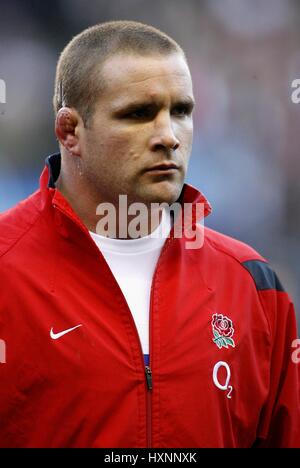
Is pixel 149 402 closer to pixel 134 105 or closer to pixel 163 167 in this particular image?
pixel 163 167

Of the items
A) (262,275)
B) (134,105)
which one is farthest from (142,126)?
(262,275)

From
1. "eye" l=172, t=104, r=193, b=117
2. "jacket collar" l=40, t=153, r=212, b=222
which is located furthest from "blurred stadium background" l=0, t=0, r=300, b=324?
"eye" l=172, t=104, r=193, b=117

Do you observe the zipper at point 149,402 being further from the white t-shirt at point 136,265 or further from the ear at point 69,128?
the ear at point 69,128

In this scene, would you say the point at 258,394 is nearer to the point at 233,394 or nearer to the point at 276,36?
the point at 233,394

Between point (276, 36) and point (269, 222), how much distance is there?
135cm

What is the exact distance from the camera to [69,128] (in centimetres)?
216

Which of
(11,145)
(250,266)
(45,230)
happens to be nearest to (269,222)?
(11,145)

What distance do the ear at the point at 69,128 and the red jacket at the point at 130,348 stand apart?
0.08 metres

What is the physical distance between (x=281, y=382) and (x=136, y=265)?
20.9 inches

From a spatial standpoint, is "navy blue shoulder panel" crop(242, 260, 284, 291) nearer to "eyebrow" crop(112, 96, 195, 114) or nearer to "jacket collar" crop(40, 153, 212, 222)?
"jacket collar" crop(40, 153, 212, 222)

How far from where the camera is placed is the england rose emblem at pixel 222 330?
2020mm

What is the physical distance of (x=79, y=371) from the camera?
1853mm

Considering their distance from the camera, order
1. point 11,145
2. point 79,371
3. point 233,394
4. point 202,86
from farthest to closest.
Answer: point 202,86
point 11,145
point 233,394
point 79,371

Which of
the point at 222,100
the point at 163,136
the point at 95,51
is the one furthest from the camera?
the point at 222,100
